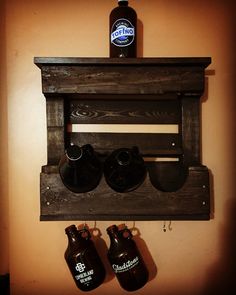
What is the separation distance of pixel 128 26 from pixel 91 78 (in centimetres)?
27

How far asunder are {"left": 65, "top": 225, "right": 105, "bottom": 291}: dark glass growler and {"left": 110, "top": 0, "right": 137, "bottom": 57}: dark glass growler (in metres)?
0.77

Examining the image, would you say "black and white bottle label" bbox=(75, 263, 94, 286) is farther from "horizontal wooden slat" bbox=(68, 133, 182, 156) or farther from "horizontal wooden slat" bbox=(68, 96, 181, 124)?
"horizontal wooden slat" bbox=(68, 96, 181, 124)

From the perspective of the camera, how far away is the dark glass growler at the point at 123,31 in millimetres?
1083

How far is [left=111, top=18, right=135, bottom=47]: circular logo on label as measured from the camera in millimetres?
1080

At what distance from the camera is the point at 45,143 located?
126 centimetres

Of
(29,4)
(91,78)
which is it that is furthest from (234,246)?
(29,4)

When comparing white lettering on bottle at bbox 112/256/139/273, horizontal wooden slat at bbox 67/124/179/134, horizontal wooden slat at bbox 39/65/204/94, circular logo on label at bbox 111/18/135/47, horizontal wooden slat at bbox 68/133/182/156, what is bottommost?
white lettering on bottle at bbox 112/256/139/273

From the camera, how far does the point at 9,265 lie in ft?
4.25

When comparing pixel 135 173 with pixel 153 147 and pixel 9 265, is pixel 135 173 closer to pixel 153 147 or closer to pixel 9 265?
pixel 153 147

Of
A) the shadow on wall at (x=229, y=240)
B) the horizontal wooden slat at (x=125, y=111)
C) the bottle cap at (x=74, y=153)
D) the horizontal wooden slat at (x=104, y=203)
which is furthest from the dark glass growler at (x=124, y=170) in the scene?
the shadow on wall at (x=229, y=240)

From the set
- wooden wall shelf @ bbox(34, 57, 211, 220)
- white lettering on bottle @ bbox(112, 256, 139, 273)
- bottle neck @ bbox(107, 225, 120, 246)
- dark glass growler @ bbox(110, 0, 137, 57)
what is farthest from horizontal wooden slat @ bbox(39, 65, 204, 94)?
white lettering on bottle @ bbox(112, 256, 139, 273)

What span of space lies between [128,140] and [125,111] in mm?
134

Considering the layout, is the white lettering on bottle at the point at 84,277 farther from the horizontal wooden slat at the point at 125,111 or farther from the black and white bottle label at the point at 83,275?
the horizontal wooden slat at the point at 125,111

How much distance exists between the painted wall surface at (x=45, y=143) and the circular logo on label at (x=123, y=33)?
0.51 feet
